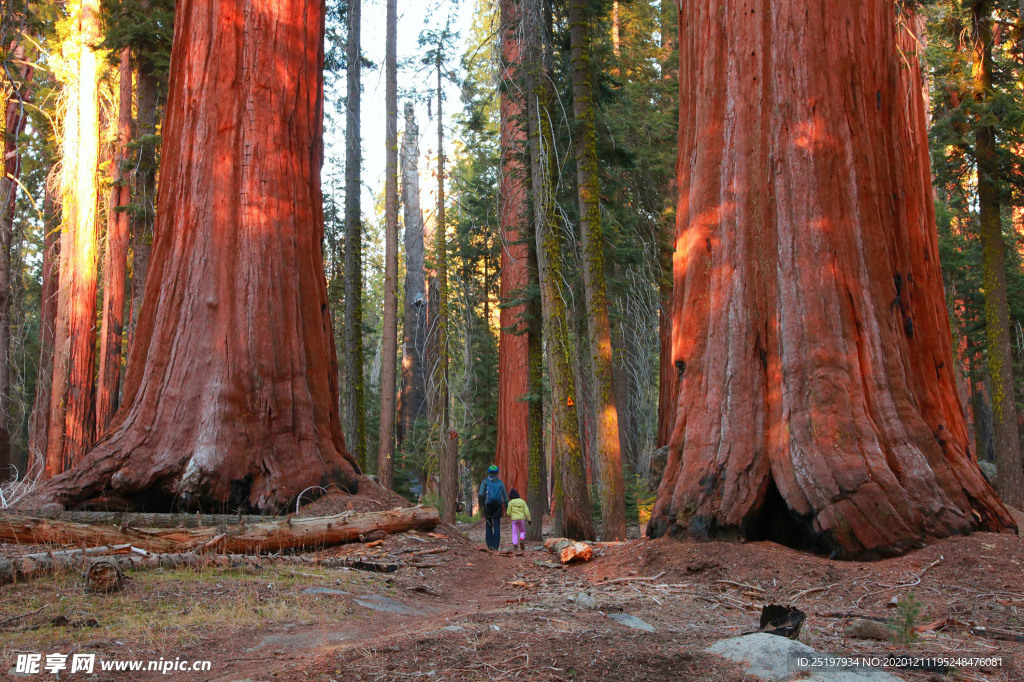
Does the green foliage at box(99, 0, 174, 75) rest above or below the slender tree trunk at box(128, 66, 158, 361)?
above

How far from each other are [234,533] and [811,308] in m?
6.41

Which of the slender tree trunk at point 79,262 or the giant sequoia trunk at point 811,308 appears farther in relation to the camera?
the slender tree trunk at point 79,262

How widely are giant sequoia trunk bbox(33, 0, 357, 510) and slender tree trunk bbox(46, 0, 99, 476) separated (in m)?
7.56

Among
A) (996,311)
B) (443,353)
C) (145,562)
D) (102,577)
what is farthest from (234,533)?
(996,311)

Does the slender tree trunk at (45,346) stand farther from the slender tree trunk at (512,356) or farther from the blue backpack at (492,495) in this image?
the blue backpack at (492,495)

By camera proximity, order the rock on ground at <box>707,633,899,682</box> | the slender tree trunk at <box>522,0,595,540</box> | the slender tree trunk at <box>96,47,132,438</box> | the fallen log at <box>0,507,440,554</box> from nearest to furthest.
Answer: the rock on ground at <box>707,633,899,682</box>, the fallen log at <box>0,507,440,554</box>, the slender tree trunk at <box>522,0,595,540</box>, the slender tree trunk at <box>96,47,132,438</box>

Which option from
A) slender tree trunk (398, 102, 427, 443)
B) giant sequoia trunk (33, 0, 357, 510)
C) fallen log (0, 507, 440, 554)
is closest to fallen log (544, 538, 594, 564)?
fallen log (0, 507, 440, 554)

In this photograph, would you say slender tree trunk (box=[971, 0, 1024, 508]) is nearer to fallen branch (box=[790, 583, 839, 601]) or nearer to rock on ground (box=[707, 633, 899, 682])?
fallen branch (box=[790, 583, 839, 601])

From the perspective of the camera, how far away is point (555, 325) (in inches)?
510

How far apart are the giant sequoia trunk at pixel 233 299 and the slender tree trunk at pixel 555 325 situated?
4097 millimetres

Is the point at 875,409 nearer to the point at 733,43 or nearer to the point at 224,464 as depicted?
the point at 733,43

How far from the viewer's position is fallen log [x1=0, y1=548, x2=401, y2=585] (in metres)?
5.51

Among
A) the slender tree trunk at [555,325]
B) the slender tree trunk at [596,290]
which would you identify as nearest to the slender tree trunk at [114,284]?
the slender tree trunk at [555,325]

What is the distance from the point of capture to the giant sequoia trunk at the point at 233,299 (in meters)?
8.55
